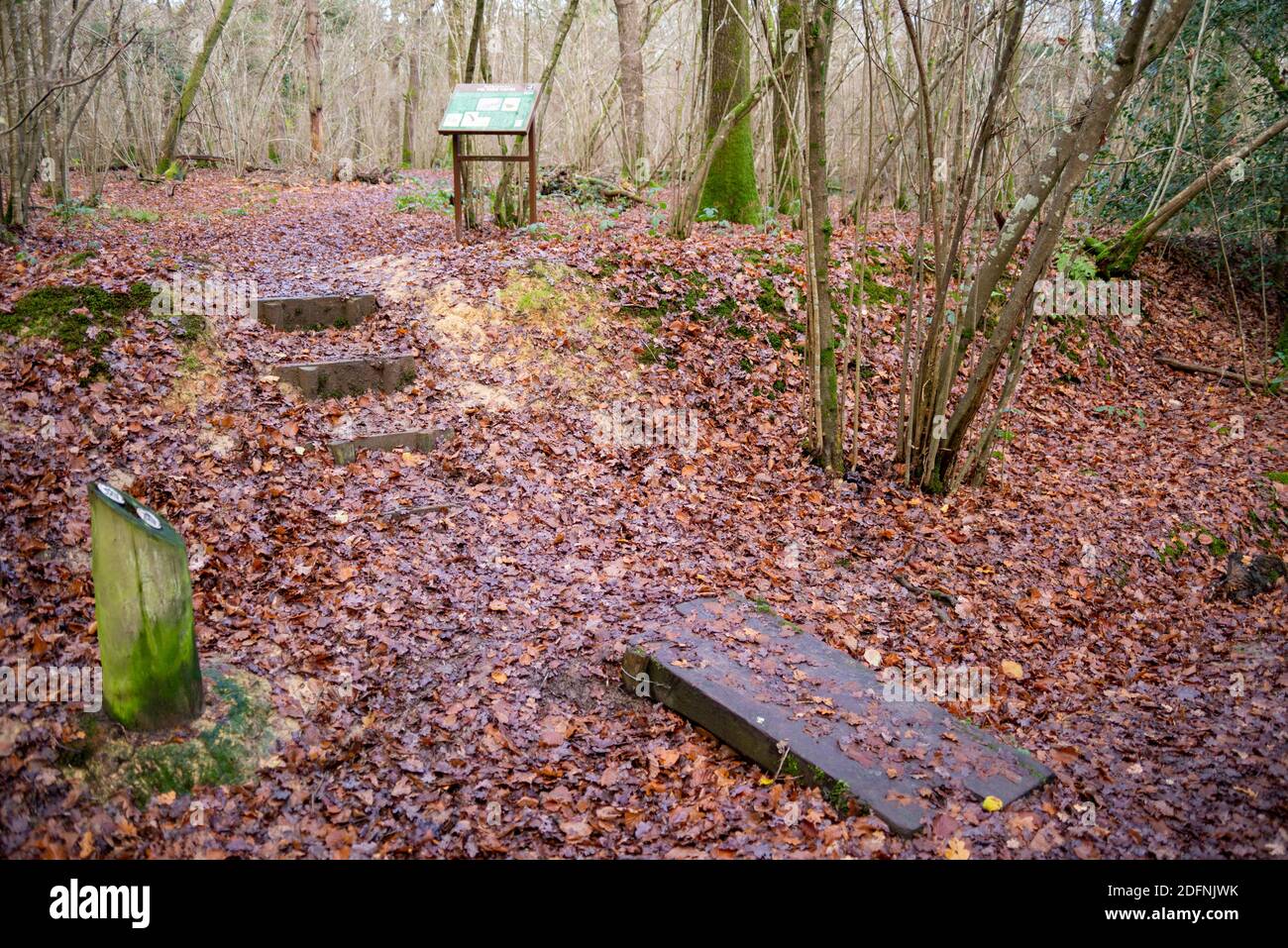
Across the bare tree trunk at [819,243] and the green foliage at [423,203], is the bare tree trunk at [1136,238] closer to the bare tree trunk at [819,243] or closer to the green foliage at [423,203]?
the bare tree trunk at [819,243]

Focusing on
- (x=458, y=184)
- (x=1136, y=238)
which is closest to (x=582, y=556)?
(x=458, y=184)

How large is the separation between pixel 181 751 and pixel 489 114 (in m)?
6.47

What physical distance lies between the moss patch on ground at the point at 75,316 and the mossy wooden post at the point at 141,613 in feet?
8.86

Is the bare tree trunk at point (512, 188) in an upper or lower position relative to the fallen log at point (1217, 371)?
upper

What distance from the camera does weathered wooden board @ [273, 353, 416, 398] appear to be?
5559mm

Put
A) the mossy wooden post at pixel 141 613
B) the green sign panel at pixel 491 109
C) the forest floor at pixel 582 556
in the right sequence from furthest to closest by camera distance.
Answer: the green sign panel at pixel 491 109
the forest floor at pixel 582 556
the mossy wooden post at pixel 141 613

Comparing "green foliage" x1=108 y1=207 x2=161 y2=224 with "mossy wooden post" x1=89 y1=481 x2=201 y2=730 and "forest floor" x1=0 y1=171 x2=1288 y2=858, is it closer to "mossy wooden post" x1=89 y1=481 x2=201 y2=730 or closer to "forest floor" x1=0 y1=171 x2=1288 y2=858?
"forest floor" x1=0 y1=171 x2=1288 y2=858

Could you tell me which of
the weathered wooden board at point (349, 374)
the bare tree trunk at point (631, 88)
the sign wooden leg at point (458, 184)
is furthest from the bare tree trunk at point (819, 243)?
the bare tree trunk at point (631, 88)

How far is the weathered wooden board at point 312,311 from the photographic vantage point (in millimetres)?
6176

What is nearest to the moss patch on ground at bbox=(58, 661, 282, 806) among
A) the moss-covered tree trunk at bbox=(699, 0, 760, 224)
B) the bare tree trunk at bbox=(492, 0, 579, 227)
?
the bare tree trunk at bbox=(492, 0, 579, 227)

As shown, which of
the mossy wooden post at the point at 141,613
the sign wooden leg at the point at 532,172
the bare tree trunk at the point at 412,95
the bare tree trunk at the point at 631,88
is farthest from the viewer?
the bare tree trunk at the point at 412,95

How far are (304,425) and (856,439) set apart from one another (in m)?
3.72

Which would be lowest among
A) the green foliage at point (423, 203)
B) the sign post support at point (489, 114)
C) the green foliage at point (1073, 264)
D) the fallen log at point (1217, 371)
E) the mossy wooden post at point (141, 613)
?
the mossy wooden post at point (141, 613)

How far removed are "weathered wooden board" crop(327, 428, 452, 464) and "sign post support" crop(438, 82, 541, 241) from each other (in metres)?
3.40
